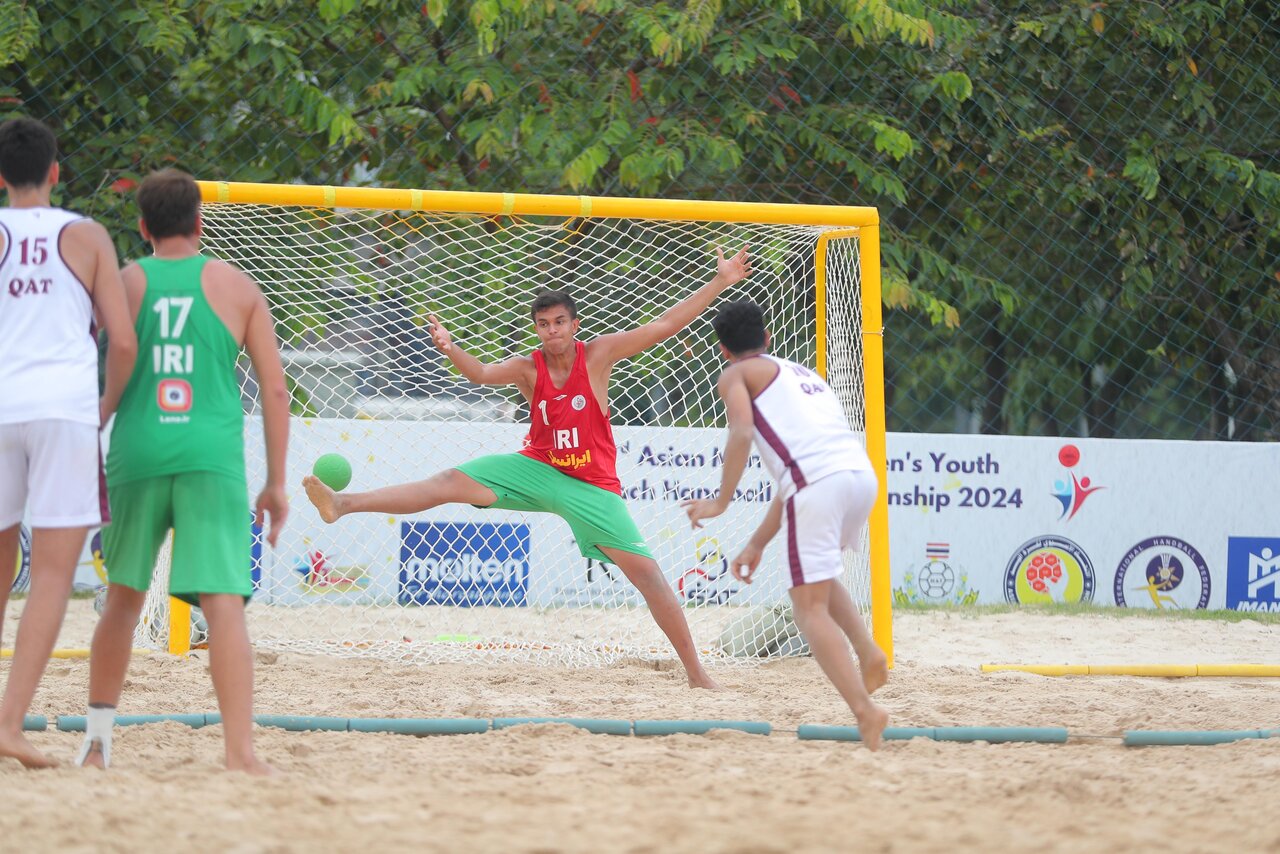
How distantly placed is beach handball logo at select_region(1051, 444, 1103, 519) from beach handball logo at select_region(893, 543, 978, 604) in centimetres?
87

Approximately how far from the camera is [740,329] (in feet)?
14.7

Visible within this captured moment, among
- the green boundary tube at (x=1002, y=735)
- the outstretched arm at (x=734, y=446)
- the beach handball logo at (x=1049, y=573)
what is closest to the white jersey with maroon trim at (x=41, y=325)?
the outstretched arm at (x=734, y=446)

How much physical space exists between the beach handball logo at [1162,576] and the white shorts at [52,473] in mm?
7717

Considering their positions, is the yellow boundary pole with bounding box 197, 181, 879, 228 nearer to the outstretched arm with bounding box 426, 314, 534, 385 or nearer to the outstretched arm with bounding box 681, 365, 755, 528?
the outstretched arm with bounding box 426, 314, 534, 385

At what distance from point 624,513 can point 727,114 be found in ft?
15.4

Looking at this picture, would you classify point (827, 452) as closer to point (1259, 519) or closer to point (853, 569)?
point (853, 569)

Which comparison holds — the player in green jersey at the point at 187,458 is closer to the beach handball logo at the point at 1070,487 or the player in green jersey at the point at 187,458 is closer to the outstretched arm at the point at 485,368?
the outstretched arm at the point at 485,368

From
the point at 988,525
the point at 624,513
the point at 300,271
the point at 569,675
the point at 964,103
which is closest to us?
the point at 624,513

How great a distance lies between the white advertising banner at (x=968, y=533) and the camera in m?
8.62

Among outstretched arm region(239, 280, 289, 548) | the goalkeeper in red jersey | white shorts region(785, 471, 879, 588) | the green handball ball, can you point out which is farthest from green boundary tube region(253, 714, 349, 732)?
the green handball ball

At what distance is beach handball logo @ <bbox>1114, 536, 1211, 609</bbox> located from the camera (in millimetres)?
9414

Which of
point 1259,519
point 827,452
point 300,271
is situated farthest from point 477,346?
point 1259,519

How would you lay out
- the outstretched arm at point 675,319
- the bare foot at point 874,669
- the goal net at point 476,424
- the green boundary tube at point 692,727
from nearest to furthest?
1. the bare foot at point 874,669
2. the green boundary tube at point 692,727
3. the outstretched arm at point 675,319
4. the goal net at point 476,424

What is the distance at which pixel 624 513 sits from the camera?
5.69 m
